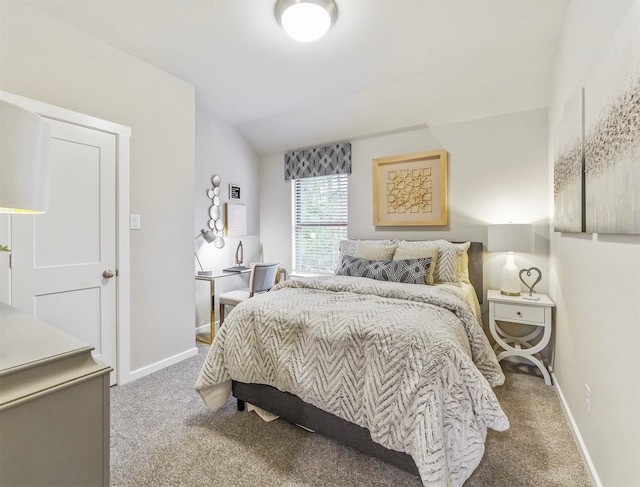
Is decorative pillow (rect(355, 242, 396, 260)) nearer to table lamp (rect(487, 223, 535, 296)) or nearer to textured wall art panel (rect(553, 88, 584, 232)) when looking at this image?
table lamp (rect(487, 223, 535, 296))

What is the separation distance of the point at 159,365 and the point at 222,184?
7.19 ft

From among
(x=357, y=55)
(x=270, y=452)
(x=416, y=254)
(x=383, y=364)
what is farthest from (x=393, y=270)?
(x=357, y=55)

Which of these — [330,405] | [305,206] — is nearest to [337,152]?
[305,206]

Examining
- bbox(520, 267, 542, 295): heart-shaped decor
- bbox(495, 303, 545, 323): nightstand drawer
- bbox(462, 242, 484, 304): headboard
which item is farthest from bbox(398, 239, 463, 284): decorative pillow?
bbox(520, 267, 542, 295): heart-shaped decor

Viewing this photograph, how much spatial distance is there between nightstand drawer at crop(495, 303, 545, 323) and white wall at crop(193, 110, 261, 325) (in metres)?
2.95

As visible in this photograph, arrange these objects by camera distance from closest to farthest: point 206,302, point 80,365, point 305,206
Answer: point 80,365, point 206,302, point 305,206

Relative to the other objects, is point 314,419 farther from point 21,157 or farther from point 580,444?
point 21,157

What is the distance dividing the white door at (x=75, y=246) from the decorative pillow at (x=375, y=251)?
220 cm

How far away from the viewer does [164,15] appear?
2170 mm

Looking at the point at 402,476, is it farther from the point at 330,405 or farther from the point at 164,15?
the point at 164,15

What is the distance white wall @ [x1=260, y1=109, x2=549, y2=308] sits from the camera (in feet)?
9.38

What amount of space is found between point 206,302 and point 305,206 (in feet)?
5.85

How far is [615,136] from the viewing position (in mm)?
1179

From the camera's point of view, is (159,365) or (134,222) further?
(159,365)
